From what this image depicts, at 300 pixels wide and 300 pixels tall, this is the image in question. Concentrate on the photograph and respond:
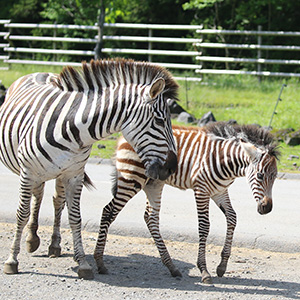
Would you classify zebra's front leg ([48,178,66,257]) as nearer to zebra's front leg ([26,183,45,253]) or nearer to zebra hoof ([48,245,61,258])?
zebra hoof ([48,245,61,258])

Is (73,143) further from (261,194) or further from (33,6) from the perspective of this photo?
(33,6)

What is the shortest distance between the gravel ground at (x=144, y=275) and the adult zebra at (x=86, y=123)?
30cm

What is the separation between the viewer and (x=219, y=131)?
680 cm

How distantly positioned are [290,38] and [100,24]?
323 inches

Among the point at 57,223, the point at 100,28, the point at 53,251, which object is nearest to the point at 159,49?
the point at 100,28

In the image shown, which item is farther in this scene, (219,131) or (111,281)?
(219,131)

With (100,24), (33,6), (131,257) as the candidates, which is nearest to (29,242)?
(131,257)

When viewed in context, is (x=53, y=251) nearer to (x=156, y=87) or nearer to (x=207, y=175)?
(x=207, y=175)

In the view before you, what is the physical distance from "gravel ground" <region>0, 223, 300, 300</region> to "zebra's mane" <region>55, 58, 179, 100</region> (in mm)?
2081

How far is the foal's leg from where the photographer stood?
6.28 m

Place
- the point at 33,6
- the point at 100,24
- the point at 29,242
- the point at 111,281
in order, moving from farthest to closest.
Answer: the point at 33,6
the point at 100,24
the point at 29,242
the point at 111,281

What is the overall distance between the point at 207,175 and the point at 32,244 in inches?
91.8

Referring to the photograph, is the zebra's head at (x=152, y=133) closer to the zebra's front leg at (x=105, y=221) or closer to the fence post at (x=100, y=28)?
the zebra's front leg at (x=105, y=221)

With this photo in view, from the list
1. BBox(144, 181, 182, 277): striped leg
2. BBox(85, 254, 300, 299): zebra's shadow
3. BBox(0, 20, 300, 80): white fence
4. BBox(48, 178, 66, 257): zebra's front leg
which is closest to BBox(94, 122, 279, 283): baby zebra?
BBox(144, 181, 182, 277): striped leg
